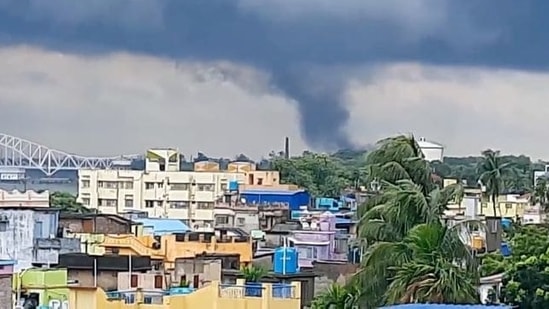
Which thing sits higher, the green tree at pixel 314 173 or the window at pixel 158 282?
the green tree at pixel 314 173

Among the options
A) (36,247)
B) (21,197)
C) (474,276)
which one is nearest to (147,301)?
(474,276)

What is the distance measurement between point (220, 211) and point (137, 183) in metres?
23.5

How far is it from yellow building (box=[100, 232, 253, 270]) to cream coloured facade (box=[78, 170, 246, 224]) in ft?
140

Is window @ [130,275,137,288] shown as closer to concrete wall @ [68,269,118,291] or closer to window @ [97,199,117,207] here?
concrete wall @ [68,269,118,291]

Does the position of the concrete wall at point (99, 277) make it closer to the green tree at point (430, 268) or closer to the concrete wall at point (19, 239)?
the concrete wall at point (19, 239)

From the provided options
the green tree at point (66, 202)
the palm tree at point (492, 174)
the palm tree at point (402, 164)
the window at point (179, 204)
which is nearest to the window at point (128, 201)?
the window at point (179, 204)

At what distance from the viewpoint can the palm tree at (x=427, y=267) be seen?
21781 mm

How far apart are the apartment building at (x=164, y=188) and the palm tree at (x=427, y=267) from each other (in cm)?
6812

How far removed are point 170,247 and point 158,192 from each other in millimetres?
52985

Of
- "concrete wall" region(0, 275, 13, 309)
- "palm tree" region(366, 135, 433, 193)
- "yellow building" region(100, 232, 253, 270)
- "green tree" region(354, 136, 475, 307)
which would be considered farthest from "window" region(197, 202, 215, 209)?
"palm tree" region(366, 135, 433, 193)

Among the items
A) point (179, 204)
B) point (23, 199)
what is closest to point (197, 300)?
point (23, 199)

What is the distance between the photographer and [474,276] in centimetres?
2388

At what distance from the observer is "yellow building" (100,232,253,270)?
47531 mm

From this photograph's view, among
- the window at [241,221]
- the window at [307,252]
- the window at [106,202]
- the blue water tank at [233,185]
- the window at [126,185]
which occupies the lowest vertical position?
the window at [307,252]
